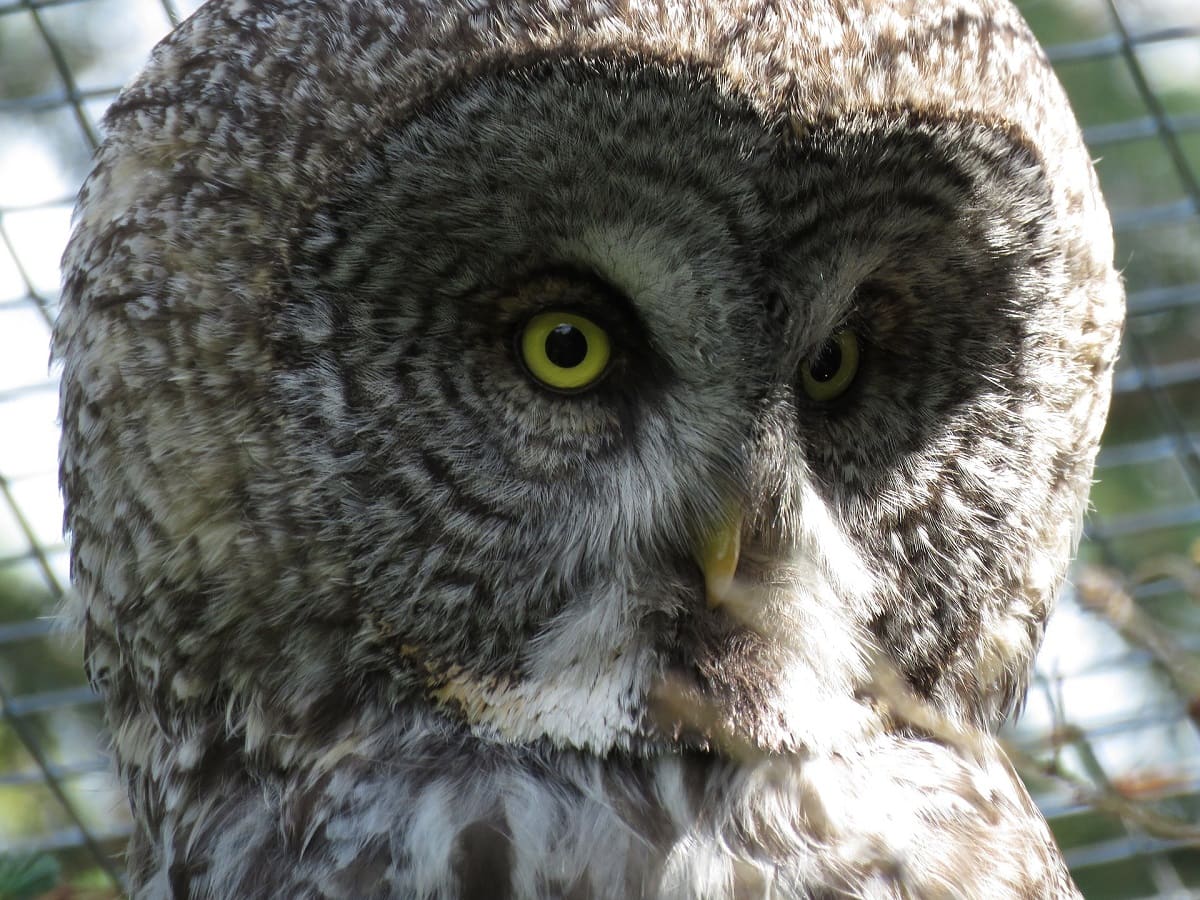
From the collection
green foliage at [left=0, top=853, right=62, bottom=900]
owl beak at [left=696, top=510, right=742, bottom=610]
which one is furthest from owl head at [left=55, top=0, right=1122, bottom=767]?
green foliage at [left=0, top=853, right=62, bottom=900]

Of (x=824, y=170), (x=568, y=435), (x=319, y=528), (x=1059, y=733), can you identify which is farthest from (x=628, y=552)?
(x=1059, y=733)

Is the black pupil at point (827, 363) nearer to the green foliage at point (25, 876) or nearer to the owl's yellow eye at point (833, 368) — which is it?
the owl's yellow eye at point (833, 368)

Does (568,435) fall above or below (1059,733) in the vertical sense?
above

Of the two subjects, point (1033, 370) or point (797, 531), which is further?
point (1033, 370)

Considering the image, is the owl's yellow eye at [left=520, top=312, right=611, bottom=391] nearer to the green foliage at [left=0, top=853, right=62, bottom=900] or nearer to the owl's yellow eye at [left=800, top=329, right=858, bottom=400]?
the owl's yellow eye at [left=800, top=329, right=858, bottom=400]

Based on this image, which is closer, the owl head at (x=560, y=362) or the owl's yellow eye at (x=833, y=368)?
the owl head at (x=560, y=362)

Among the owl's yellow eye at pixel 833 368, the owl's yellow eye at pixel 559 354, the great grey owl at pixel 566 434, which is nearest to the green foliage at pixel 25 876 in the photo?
the great grey owl at pixel 566 434

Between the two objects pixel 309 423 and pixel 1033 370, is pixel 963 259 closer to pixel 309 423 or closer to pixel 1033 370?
pixel 1033 370
